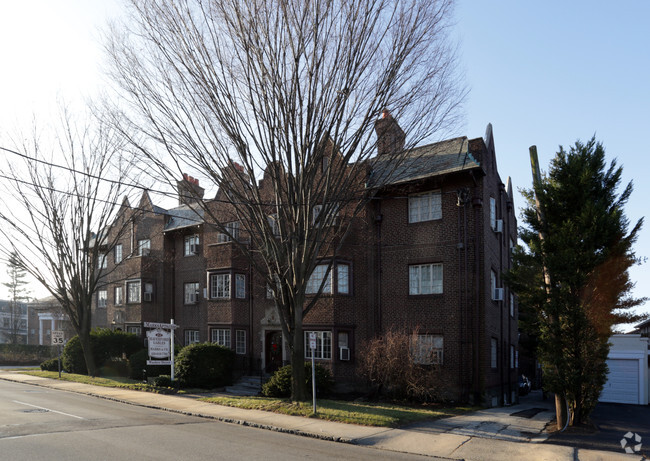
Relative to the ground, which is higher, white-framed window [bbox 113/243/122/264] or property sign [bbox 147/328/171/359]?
white-framed window [bbox 113/243/122/264]

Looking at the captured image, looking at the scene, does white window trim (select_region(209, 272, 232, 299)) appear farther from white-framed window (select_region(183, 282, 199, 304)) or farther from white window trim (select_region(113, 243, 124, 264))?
white window trim (select_region(113, 243, 124, 264))

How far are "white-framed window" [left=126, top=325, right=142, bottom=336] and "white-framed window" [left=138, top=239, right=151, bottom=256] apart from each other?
4.60 m

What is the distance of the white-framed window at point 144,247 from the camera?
3296 centimetres

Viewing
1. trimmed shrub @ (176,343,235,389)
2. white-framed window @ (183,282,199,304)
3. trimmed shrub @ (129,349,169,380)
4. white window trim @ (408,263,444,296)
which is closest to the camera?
white window trim @ (408,263,444,296)

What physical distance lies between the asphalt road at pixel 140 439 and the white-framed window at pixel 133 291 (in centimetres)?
1672

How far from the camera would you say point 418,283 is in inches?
849

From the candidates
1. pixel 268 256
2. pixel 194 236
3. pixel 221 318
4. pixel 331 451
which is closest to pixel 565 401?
pixel 331 451

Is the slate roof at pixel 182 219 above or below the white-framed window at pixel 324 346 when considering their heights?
above

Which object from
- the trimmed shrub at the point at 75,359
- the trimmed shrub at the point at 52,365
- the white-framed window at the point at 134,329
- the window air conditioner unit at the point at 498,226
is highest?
the window air conditioner unit at the point at 498,226

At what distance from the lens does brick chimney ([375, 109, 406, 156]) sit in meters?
16.1

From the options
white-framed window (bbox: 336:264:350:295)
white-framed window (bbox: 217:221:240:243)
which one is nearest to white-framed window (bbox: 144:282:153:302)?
white-framed window (bbox: 217:221:240:243)

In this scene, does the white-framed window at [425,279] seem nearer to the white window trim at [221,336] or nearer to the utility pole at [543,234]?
the utility pole at [543,234]

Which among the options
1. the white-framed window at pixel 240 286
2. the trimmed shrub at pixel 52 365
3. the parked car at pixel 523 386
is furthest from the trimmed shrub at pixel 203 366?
the parked car at pixel 523 386

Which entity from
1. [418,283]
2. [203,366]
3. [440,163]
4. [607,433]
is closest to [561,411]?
[607,433]
